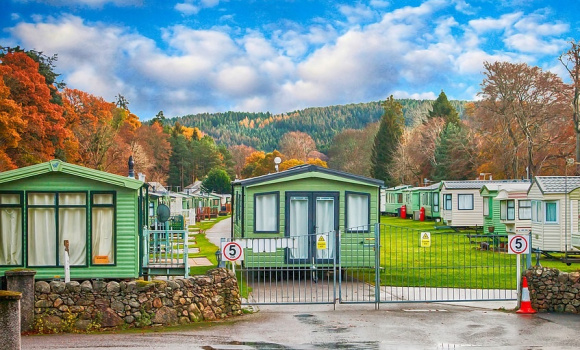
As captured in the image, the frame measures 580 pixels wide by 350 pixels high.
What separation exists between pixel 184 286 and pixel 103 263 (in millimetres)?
3578

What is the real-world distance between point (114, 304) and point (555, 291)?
30.2ft

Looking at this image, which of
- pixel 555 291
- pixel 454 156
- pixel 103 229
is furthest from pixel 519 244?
pixel 454 156

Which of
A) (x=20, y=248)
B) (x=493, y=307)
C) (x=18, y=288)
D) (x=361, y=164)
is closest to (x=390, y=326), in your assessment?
(x=493, y=307)

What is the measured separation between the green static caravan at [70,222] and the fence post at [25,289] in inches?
132

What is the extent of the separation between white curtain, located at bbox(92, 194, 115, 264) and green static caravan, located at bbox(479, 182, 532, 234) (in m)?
18.7

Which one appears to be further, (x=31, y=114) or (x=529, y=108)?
(x=529, y=108)

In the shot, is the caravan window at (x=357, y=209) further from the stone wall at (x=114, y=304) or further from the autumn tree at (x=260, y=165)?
the autumn tree at (x=260, y=165)

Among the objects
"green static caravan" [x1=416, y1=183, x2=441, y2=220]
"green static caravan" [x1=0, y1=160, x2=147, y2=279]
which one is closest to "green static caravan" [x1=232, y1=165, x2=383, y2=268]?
"green static caravan" [x1=0, y1=160, x2=147, y2=279]

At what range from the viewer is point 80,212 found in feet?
56.2

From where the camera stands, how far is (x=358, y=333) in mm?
13281

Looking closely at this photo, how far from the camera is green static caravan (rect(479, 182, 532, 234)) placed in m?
32.5

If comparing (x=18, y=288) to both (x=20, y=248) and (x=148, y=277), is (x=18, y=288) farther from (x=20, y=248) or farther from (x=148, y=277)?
(x=148, y=277)

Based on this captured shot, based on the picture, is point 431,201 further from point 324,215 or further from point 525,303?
point 525,303

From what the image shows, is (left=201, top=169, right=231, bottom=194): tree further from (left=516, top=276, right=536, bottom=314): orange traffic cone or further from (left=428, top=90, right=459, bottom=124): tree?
(left=516, top=276, right=536, bottom=314): orange traffic cone
